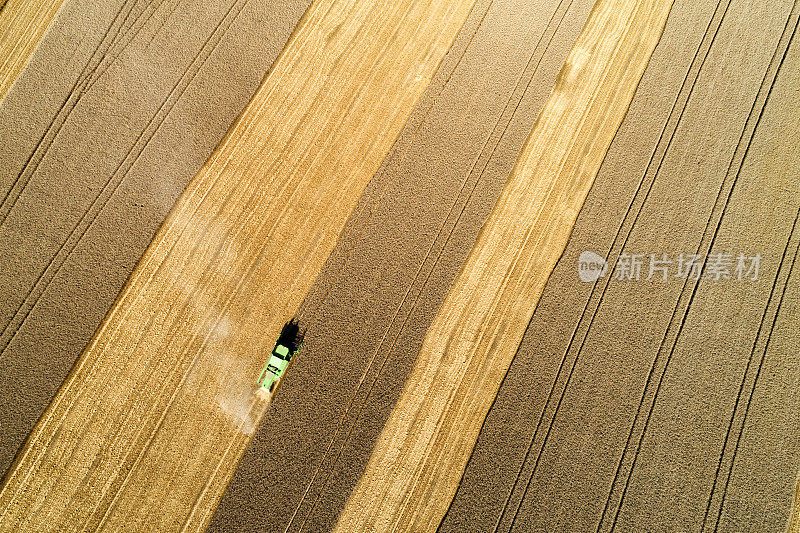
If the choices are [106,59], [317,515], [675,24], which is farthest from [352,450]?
[675,24]

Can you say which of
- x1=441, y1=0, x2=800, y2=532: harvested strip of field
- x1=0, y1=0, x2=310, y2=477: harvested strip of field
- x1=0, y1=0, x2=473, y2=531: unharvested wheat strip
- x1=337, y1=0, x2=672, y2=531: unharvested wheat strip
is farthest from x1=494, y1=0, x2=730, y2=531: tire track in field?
x1=0, y1=0, x2=310, y2=477: harvested strip of field

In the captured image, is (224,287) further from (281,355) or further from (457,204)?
(457,204)

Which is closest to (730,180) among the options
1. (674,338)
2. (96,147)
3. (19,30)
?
(674,338)

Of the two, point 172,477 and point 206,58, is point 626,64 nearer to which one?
point 206,58

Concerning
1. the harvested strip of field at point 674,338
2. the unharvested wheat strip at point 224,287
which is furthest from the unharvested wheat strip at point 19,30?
the harvested strip of field at point 674,338

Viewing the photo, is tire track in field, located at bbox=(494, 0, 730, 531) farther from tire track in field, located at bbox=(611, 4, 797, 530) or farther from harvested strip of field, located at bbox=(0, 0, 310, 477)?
harvested strip of field, located at bbox=(0, 0, 310, 477)

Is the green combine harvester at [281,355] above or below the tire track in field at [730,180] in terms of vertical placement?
below

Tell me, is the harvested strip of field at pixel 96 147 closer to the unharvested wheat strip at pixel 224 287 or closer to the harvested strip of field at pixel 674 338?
the unharvested wheat strip at pixel 224 287
